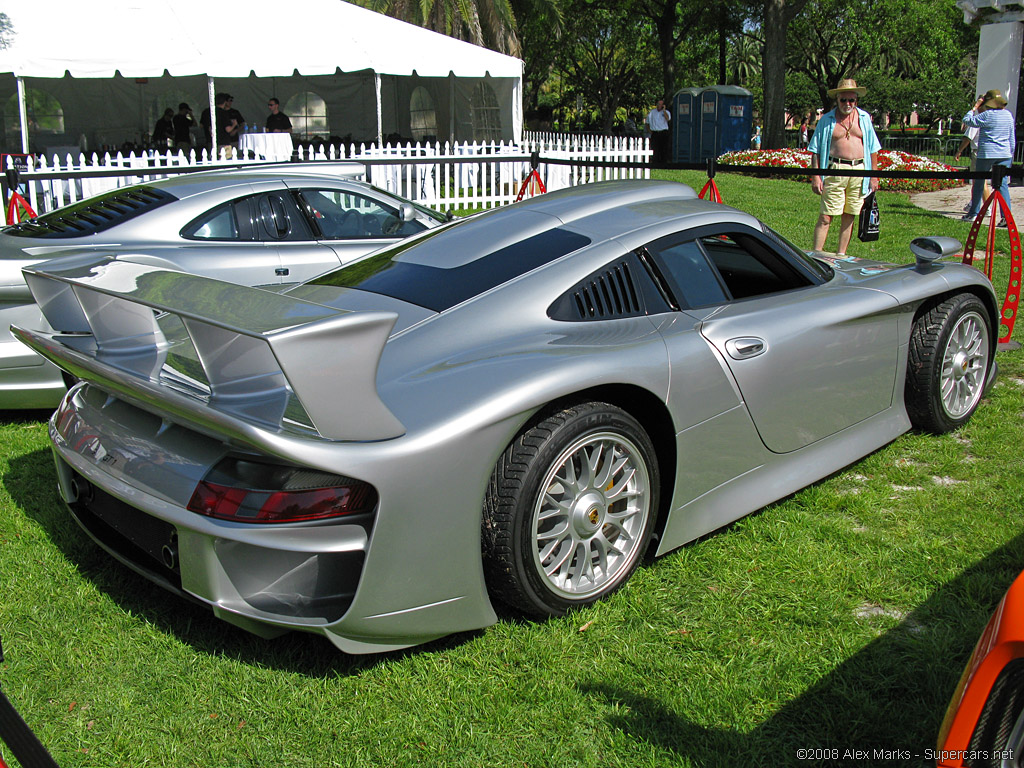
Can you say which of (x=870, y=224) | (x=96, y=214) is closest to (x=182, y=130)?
(x=96, y=214)

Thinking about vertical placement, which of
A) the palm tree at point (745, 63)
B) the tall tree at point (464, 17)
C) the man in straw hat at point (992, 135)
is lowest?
the man in straw hat at point (992, 135)

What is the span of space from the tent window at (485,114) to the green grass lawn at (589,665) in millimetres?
19991

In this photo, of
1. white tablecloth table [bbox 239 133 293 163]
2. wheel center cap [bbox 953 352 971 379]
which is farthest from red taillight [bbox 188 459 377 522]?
white tablecloth table [bbox 239 133 293 163]

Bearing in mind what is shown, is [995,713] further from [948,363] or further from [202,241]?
[202,241]

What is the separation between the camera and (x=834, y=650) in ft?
9.87

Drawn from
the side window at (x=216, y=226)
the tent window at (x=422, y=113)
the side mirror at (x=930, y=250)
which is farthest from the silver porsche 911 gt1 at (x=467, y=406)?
the tent window at (x=422, y=113)

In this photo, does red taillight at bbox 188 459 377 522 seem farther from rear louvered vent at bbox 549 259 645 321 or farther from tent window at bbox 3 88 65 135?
tent window at bbox 3 88 65 135

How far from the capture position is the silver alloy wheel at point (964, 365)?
15.3ft

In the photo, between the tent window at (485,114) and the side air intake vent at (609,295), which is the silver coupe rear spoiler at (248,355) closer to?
the side air intake vent at (609,295)

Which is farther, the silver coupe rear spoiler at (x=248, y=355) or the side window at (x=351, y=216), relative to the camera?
the side window at (x=351, y=216)

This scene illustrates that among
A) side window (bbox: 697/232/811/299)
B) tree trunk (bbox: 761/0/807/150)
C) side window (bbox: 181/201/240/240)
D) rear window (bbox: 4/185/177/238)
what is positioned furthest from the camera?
tree trunk (bbox: 761/0/807/150)

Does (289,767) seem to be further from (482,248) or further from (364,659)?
(482,248)

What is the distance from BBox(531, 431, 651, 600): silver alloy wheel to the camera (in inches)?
120

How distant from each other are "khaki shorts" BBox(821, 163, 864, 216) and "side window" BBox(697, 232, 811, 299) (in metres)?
4.94
